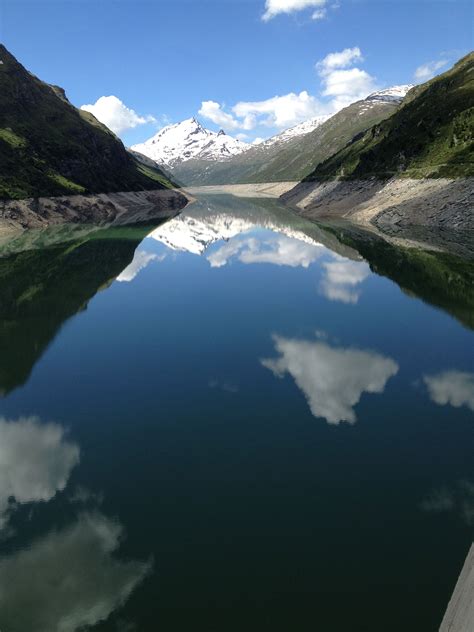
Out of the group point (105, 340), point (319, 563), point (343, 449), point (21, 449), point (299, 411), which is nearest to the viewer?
point (319, 563)

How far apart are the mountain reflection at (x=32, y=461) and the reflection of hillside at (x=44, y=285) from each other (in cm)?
760

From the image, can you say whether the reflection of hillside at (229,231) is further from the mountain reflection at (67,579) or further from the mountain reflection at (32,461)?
the mountain reflection at (67,579)

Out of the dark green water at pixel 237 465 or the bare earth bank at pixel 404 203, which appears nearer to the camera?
the dark green water at pixel 237 465

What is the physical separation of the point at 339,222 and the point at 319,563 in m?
127

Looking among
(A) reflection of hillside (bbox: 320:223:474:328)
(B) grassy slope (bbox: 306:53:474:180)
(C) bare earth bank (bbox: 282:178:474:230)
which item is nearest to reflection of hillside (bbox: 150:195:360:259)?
(A) reflection of hillside (bbox: 320:223:474:328)

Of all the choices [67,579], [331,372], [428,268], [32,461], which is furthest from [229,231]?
[67,579]

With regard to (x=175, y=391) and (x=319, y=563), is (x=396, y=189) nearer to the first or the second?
(x=175, y=391)

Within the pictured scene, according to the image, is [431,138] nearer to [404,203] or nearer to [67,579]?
[404,203]

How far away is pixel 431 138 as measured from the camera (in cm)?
13250

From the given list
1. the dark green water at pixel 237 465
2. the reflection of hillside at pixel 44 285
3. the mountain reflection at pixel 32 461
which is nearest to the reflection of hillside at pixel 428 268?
the dark green water at pixel 237 465

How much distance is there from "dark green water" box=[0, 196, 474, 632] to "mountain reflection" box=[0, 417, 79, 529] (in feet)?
0.35

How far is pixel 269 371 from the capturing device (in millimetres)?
32719

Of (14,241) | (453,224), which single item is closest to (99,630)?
(453,224)

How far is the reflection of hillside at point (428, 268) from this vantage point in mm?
49750
